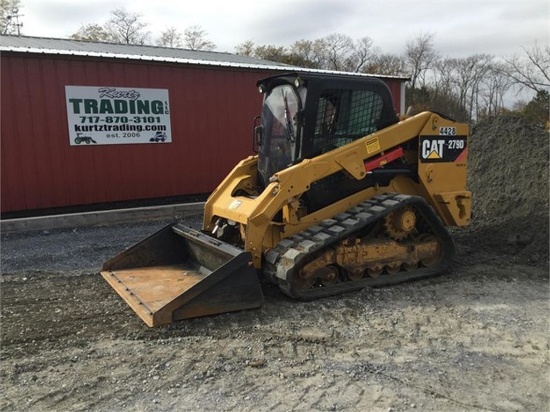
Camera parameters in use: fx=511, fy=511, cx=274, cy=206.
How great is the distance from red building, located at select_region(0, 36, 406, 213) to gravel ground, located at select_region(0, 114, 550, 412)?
4130 millimetres

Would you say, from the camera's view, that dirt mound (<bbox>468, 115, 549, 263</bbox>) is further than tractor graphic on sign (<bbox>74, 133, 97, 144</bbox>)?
No

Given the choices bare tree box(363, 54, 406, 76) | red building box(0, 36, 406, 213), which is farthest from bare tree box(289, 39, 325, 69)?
red building box(0, 36, 406, 213)

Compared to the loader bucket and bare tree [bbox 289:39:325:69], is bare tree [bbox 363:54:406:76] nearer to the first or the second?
bare tree [bbox 289:39:325:69]

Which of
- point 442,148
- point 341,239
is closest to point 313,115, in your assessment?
point 341,239

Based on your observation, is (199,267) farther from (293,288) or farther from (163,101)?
(163,101)

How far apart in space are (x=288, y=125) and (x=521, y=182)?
4.98 m

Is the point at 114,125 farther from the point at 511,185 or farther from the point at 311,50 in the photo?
the point at 311,50

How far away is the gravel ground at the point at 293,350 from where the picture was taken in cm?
330

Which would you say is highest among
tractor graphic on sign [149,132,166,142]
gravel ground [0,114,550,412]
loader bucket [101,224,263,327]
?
tractor graphic on sign [149,132,166,142]

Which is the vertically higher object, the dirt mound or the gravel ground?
the dirt mound

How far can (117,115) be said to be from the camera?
1038cm

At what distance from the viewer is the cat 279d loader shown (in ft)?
16.8

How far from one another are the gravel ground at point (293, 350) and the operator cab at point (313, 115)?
5.17 ft

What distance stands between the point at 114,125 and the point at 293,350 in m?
7.71
